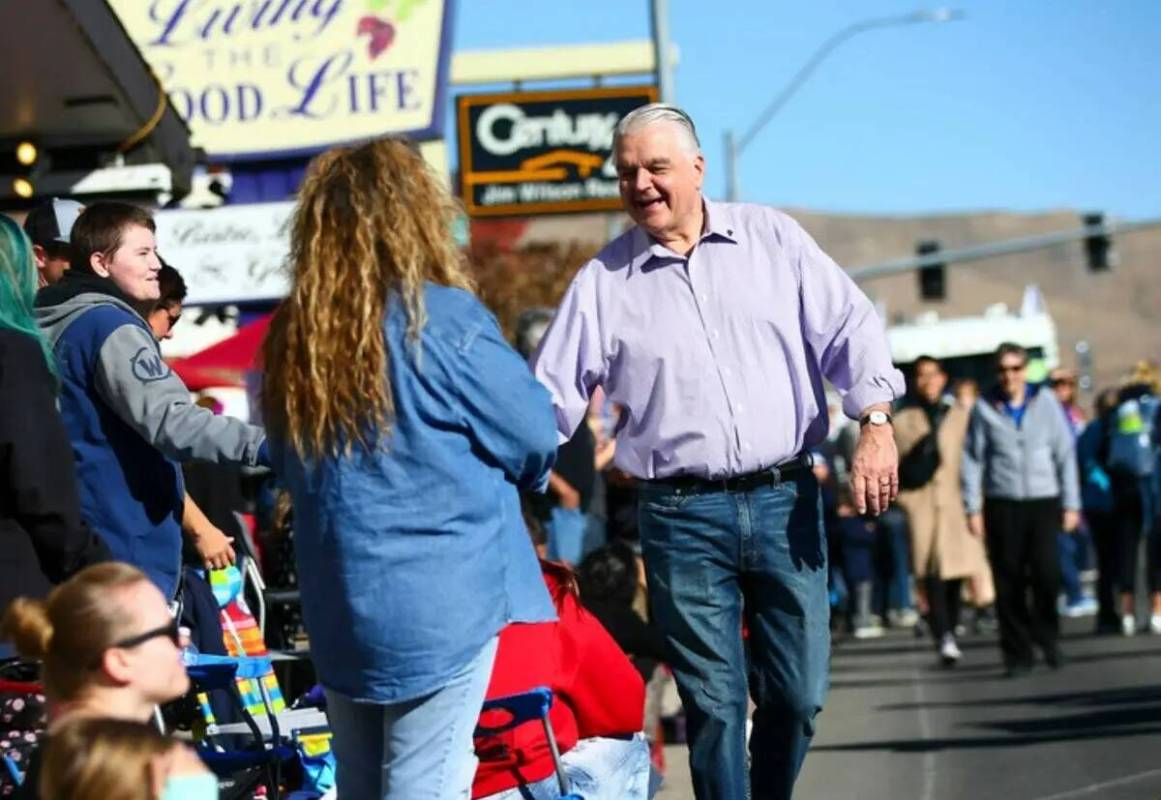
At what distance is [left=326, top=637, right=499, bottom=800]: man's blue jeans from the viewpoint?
5328mm

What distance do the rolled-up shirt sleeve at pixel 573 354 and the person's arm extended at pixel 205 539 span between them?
1.35 metres

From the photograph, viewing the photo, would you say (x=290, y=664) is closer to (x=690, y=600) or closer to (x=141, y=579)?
(x=690, y=600)

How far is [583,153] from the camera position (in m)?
25.5

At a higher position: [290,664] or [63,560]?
[63,560]

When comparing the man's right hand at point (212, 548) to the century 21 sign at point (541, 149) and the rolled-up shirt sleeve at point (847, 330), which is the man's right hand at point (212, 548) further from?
the century 21 sign at point (541, 149)

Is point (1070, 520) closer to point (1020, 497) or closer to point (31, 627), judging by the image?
point (1020, 497)

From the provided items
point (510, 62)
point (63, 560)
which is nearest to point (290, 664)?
point (63, 560)

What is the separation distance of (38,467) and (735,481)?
2040 millimetres

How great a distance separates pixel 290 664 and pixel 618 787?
2.87 meters

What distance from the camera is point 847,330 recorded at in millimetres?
7059

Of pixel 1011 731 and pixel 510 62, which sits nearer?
pixel 1011 731

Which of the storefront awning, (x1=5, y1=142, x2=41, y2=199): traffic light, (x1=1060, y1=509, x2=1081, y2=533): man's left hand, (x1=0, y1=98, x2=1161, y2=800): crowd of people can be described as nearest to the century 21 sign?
(x1=1060, y1=509, x2=1081, y2=533): man's left hand

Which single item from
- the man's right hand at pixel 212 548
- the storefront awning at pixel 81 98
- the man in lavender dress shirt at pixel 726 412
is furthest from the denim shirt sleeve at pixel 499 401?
the storefront awning at pixel 81 98

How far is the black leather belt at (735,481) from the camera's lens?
7.00m
